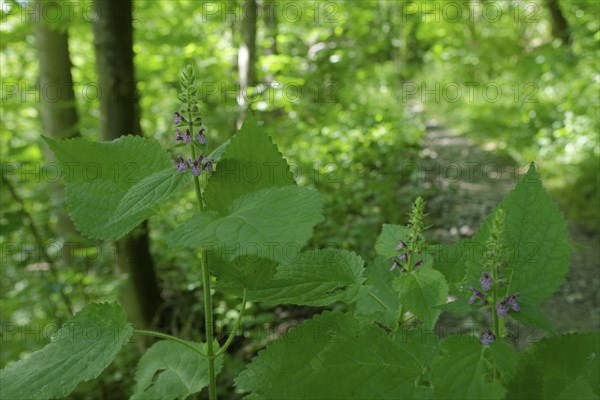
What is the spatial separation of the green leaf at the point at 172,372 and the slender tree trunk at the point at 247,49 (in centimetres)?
390

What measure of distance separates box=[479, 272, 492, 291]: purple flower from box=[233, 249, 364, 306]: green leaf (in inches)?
9.1

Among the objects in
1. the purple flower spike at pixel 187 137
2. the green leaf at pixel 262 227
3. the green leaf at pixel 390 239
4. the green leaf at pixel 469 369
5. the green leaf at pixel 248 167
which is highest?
the purple flower spike at pixel 187 137

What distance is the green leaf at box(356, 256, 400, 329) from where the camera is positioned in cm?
105

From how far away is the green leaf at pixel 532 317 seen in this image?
87 cm

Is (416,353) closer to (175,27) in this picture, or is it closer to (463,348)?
(463,348)

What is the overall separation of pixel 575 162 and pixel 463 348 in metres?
6.84

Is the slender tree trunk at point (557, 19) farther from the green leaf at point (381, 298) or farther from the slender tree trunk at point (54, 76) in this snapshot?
the green leaf at point (381, 298)

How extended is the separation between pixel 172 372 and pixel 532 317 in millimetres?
882

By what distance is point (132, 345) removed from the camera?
3.54 metres

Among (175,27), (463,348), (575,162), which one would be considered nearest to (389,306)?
(463,348)

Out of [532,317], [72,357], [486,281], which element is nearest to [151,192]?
[72,357]

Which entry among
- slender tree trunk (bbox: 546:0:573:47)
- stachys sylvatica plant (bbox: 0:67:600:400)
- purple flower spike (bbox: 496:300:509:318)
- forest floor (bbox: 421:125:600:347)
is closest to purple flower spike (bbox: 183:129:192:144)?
stachys sylvatica plant (bbox: 0:67:600:400)

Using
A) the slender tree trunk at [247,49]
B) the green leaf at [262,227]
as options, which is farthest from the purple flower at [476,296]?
the slender tree trunk at [247,49]

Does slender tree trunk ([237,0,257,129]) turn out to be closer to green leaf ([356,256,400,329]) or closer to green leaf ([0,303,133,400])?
green leaf ([356,256,400,329])
